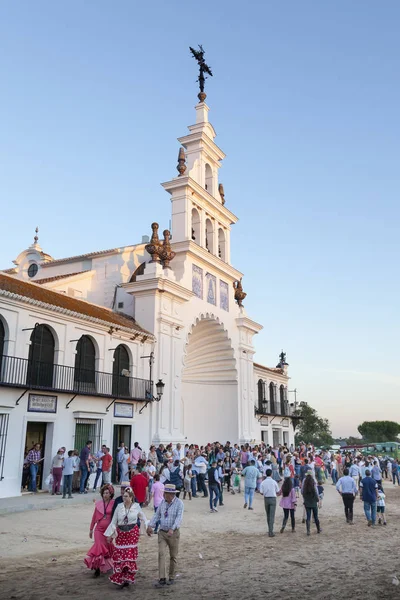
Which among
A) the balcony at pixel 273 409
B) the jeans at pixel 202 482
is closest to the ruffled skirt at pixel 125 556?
the jeans at pixel 202 482

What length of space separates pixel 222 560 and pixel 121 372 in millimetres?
12805

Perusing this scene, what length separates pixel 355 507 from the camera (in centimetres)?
1755

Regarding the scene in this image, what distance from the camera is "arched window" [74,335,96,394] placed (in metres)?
19.1

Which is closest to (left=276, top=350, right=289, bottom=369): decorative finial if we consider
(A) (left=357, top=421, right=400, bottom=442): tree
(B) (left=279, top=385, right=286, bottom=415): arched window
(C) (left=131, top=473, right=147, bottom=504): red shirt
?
(B) (left=279, top=385, right=286, bottom=415): arched window

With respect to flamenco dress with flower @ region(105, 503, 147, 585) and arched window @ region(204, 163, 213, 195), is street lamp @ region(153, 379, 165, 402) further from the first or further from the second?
flamenco dress with flower @ region(105, 503, 147, 585)

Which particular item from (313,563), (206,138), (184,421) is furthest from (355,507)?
(206,138)

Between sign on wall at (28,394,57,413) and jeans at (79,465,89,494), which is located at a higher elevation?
sign on wall at (28,394,57,413)

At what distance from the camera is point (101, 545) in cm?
800

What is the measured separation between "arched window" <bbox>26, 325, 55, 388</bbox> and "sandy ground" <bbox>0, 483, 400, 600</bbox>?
15.0 feet

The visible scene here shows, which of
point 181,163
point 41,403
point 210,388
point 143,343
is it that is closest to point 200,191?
point 181,163

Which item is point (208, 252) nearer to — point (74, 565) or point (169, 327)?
point (169, 327)

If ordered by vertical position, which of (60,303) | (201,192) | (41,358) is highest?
(201,192)

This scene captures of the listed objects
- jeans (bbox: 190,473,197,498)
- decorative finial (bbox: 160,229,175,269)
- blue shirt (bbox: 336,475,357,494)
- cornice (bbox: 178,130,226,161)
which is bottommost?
jeans (bbox: 190,473,197,498)

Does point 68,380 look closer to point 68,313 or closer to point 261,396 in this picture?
point 68,313
